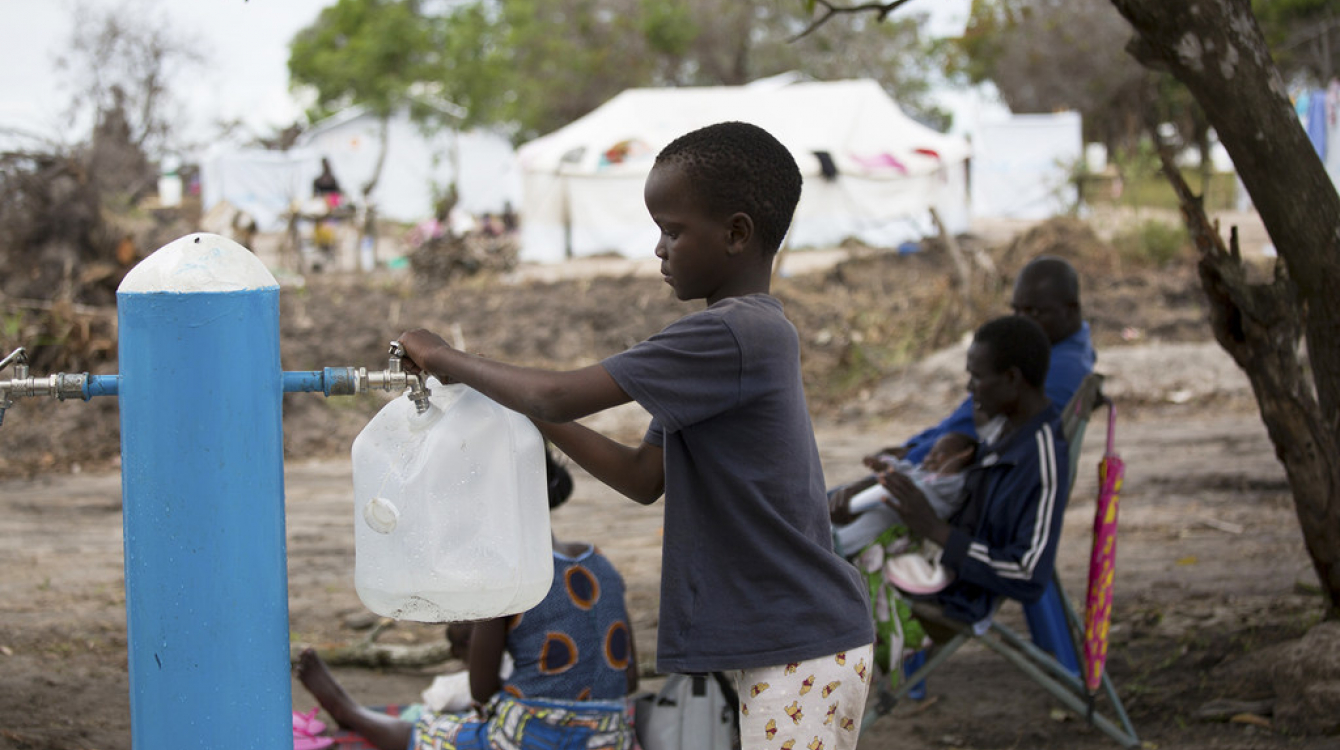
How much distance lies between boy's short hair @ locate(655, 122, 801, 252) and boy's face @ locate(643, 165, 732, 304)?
0.06 ft

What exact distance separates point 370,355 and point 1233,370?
6805mm

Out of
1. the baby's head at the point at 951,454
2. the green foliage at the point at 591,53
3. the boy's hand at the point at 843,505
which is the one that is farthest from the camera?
the green foliage at the point at 591,53

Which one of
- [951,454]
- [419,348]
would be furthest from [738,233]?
[951,454]

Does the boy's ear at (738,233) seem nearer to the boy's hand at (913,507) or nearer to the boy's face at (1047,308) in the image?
the boy's hand at (913,507)

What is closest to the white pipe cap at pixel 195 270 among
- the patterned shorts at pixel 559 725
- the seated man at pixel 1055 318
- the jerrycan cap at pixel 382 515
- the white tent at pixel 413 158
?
the jerrycan cap at pixel 382 515

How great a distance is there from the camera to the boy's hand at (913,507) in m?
3.47

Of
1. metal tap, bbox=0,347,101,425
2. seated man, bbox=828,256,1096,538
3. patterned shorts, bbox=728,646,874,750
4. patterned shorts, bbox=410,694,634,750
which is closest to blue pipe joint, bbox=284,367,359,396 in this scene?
metal tap, bbox=0,347,101,425

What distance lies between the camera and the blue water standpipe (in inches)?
73.2

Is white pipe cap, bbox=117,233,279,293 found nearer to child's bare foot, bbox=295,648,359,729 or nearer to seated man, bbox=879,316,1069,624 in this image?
child's bare foot, bbox=295,648,359,729

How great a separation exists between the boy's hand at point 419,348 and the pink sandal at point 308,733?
1.90 metres

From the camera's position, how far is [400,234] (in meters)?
28.5

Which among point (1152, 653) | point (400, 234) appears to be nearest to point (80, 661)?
point (1152, 653)

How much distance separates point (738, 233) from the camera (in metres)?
2.08

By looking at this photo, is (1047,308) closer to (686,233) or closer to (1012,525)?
(1012,525)
